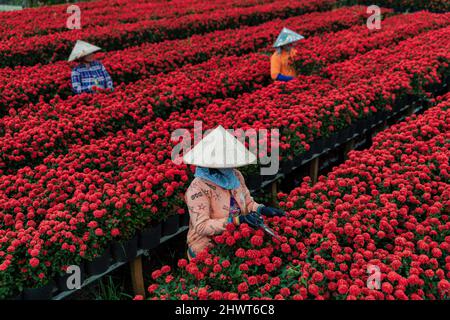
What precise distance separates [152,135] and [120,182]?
1.23 m

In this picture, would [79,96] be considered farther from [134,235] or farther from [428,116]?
[428,116]

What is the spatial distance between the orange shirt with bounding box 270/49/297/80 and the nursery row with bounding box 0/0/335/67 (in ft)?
18.7

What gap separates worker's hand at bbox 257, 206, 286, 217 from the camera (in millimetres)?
3393

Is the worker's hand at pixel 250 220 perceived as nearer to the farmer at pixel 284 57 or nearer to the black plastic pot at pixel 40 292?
the black plastic pot at pixel 40 292

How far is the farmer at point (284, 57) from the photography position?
24.0ft

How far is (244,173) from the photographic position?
15.0ft

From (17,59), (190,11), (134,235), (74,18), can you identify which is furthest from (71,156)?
(190,11)

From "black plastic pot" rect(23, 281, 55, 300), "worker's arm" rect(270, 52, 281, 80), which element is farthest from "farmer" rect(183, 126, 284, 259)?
"worker's arm" rect(270, 52, 281, 80)

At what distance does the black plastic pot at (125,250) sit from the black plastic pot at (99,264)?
0.24ft

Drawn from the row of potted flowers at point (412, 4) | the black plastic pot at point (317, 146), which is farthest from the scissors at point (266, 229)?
the row of potted flowers at point (412, 4)

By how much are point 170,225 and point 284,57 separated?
4.62 m

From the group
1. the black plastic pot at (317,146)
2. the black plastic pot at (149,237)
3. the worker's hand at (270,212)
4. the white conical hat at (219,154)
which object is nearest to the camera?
the white conical hat at (219,154)

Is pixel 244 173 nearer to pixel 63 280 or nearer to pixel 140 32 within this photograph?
pixel 63 280

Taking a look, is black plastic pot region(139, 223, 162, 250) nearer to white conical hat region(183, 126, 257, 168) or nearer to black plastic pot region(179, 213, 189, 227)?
black plastic pot region(179, 213, 189, 227)
